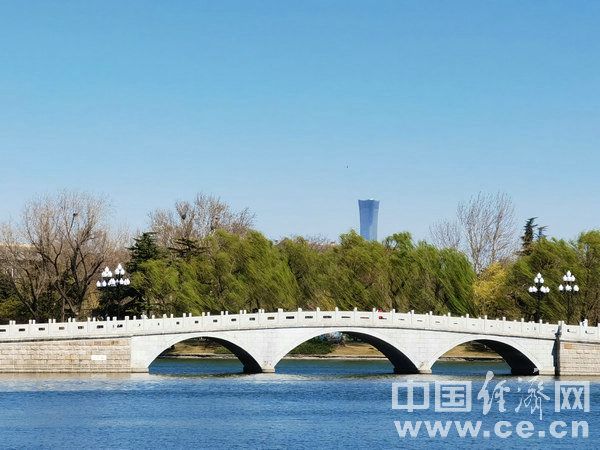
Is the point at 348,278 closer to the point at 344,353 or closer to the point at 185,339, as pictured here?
the point at 344,353

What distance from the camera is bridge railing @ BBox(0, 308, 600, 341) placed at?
162ft

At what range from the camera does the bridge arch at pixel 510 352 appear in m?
53.0

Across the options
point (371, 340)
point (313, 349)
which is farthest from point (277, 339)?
point (313, 349)

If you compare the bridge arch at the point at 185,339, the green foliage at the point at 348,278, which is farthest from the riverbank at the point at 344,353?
the bridge arch at the point at 185,339

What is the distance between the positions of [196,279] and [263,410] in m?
29.4

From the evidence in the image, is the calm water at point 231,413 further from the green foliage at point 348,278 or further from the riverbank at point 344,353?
the riverbank at point 344,353

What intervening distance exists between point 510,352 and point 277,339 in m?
12.1

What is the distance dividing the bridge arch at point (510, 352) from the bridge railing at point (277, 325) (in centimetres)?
37

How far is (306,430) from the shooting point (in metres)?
35.5

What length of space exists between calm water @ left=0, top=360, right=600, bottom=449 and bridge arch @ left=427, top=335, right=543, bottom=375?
1.29 metres

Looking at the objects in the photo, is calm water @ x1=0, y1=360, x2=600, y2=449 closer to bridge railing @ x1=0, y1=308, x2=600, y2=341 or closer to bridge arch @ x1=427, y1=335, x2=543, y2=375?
bridge arch @ x1=427, y1=335, x2=543, y2=375

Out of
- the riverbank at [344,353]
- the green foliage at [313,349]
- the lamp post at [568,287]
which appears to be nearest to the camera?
the lamp post at [568,287]

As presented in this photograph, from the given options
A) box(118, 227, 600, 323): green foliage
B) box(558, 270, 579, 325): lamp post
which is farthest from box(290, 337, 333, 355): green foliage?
box(558, 270, 579, 325): lamp post

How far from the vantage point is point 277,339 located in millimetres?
51938
